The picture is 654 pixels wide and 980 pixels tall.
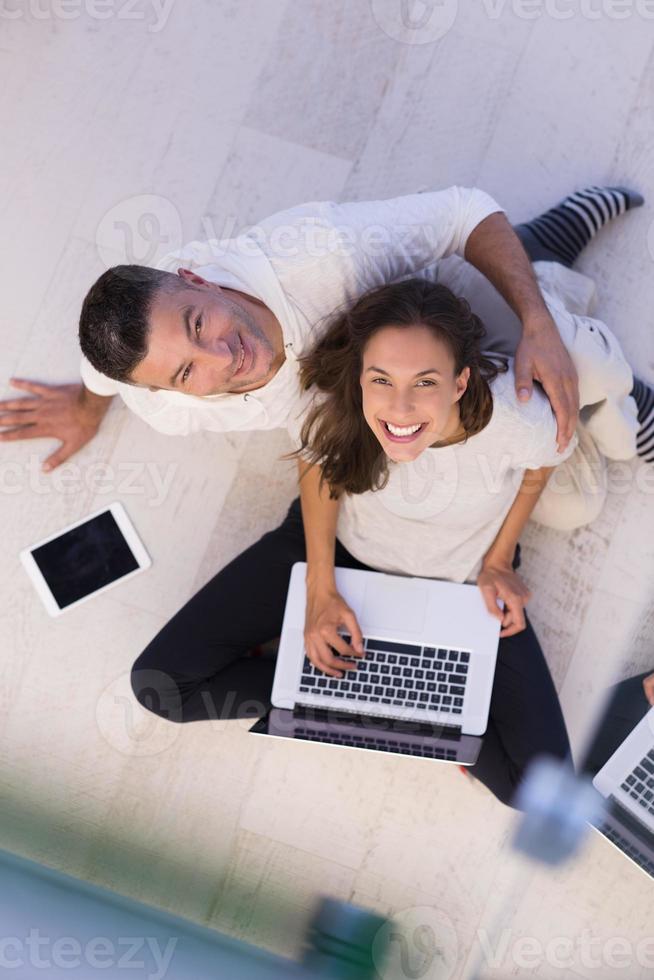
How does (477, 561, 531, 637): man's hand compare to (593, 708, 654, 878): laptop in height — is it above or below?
above

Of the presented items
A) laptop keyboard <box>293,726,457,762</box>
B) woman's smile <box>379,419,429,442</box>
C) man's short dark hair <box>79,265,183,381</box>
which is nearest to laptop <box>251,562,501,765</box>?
laptop keyboard <box>293,726,457,762</box>

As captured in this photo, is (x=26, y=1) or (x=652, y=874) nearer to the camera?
(x=652, y=874)

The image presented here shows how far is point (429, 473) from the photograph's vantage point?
1508 mm

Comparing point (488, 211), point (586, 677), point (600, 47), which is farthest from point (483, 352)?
point (600, 47)

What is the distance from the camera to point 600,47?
192 cm

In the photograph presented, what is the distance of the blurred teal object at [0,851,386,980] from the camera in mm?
1402

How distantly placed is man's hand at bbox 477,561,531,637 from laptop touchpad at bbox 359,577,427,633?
4.8 inches

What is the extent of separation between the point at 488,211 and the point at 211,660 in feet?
3.40

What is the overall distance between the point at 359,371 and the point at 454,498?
32cm

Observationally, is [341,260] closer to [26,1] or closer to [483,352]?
[483,352]

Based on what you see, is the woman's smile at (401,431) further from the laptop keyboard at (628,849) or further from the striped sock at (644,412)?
the laptop keyboard at (628,849)

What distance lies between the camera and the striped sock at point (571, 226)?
180cm

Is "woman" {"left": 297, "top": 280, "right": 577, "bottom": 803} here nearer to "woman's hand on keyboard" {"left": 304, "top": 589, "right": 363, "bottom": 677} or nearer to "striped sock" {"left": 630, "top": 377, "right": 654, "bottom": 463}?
"woman's hand on keyboard" {"left": 304, "top": 589, "right": 363, "bottom": 677}

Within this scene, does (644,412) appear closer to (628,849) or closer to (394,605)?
(394,605)
